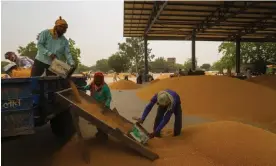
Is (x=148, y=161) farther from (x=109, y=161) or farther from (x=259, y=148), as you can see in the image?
(x=259, y=148)

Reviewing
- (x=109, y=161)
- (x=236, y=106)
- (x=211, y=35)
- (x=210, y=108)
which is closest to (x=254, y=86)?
(x=236, y=106)

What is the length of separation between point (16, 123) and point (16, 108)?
0.17 m

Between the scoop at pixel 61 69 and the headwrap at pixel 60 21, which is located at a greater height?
the headwrap at pixel 60 21

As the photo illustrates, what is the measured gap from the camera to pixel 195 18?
61.9 ft

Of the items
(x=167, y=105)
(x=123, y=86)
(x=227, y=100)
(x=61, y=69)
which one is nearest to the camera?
(x=61, y=69)

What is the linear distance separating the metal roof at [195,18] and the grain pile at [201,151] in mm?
11199

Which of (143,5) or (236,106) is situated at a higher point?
(143,5)

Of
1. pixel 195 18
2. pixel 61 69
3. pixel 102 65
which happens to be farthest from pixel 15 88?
pixel 102 65

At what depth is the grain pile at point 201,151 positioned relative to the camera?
400 cm

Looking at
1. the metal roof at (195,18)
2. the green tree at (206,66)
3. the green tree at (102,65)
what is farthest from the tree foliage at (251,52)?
the green tree at (206,66)

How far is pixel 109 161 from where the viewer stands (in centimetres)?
403

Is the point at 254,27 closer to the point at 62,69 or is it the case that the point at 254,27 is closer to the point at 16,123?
the point at 62,69

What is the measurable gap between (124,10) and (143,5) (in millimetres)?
1486

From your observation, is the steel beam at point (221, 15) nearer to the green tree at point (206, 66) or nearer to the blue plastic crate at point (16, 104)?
the blue plastic crate at point (16, 104)
